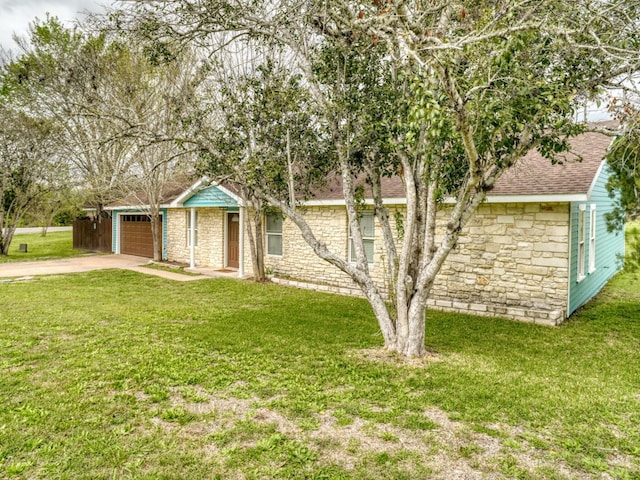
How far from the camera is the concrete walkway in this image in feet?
45.3

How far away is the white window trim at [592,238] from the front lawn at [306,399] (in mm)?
2776

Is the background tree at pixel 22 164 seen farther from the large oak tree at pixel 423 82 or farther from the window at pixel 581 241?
the window at pixel 581 241

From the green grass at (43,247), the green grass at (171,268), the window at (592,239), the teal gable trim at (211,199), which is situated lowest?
the green grass at (171,268)

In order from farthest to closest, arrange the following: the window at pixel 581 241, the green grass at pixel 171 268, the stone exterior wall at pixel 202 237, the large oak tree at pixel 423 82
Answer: the stone exterior wall at pixel 202 237
the green grass at pixel 171 268
the window at pixel 581 241
the large oak tree at pixel 423 82

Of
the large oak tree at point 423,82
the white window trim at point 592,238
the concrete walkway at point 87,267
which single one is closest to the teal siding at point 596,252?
the white window trim at point 592,238

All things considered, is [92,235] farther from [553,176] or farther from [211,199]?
[553,176]

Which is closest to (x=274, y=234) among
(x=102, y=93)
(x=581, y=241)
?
(x=102, y=93)

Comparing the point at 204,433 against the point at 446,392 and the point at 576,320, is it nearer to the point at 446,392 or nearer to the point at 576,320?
the point at 446,392

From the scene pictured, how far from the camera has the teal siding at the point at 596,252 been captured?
8953 mm

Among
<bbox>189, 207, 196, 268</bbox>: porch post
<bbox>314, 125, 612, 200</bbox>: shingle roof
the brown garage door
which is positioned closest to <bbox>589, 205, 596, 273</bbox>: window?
<bbox>314, 125, 612, 200</bbox>: shingle roof

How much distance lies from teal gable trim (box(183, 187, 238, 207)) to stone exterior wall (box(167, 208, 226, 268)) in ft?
2.59

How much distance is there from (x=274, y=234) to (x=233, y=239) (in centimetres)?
226

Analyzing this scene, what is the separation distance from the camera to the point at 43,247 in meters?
24.2

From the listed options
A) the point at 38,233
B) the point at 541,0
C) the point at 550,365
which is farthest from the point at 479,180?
the point at 38,233
